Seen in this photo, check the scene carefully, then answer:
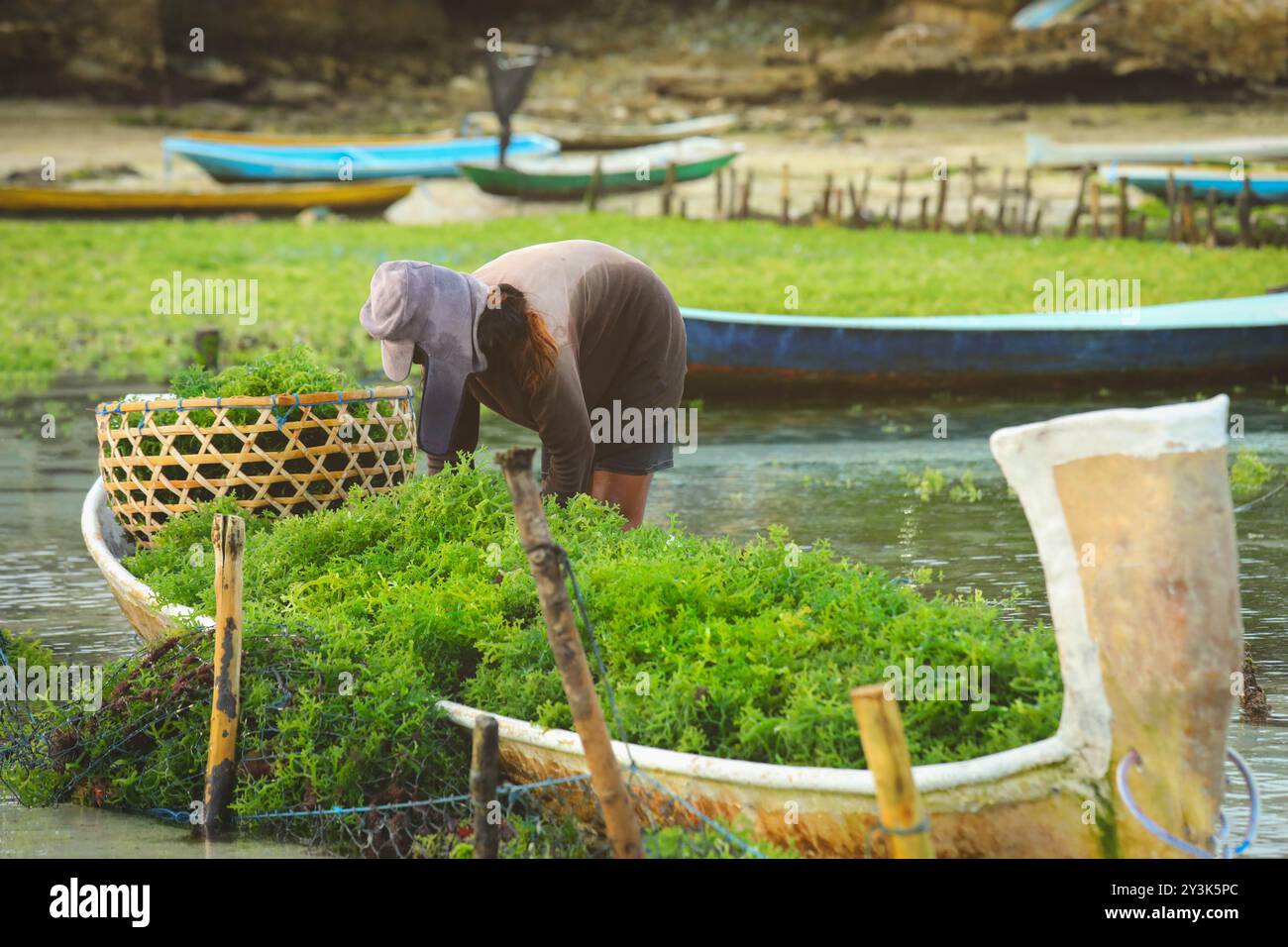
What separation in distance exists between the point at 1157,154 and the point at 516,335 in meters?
26.5

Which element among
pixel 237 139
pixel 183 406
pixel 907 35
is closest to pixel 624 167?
pixel 237 139

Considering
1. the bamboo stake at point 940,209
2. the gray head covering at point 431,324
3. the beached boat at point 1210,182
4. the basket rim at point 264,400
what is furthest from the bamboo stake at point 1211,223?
the gray head covering at point 431,324

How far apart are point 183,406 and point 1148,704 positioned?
4.31m

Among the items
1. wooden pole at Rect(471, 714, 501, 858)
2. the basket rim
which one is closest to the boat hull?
the basket rim

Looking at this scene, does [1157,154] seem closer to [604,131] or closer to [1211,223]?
[1211,223]

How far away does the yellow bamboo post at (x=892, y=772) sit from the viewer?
3.40 metres

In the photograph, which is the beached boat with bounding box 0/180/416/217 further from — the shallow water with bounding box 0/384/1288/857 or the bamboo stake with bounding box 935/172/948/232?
the shallow water with bounding box 0/384/1288/857

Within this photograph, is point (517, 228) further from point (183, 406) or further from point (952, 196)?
point (183, 406)

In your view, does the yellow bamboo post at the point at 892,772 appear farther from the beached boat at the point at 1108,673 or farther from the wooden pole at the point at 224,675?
the wooden pole at the point at 224,675

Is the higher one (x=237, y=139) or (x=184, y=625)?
(x=237, y=139)

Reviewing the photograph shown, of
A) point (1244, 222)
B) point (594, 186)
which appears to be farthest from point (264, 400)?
point (594, 186)

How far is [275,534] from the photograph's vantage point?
6328 millimetres

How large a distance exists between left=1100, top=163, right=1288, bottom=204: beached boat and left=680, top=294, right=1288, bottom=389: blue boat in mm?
12564

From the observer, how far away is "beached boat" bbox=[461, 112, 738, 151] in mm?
35031
